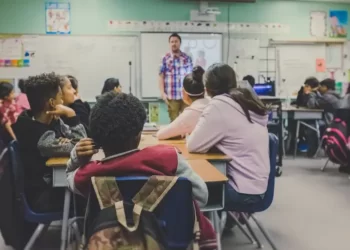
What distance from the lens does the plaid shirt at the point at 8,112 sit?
4.98m

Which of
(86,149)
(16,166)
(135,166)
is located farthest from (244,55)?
(135,166)

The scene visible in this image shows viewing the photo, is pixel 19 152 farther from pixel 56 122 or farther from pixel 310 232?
pixel 310 232

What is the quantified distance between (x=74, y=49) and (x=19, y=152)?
4.91 metres

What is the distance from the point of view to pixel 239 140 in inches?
102

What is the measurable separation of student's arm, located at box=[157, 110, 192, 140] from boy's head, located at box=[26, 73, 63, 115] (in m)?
0.86

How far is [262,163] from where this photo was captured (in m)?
2.62

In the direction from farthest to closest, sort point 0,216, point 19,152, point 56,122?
point 0,216 → point 56,122 → point 19,152

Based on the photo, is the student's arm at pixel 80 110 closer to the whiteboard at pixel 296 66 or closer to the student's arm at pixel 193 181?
the student's arm at pixel 193 181

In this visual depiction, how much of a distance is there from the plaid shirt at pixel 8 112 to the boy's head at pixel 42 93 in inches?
98.7

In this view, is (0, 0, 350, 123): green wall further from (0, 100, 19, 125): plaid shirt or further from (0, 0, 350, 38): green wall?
(0, 100, 19, 125): plaid shirt

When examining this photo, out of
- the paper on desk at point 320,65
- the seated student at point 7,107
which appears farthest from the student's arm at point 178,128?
the paper on desk at point 320,65

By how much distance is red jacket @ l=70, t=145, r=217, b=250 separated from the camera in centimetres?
143

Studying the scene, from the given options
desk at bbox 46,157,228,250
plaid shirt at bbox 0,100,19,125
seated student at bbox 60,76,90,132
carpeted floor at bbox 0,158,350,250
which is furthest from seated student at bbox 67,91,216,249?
plaid shirt at bbox 0,100,19,125

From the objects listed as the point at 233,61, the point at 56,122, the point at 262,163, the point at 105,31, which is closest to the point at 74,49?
the point at 105,31
